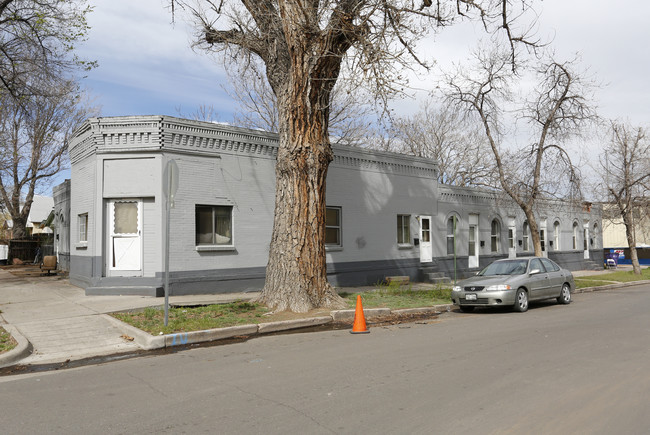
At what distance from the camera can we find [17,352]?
311 inches

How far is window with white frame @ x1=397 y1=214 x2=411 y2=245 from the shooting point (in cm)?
2125

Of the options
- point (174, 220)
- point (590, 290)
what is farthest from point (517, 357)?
point (590, 290)

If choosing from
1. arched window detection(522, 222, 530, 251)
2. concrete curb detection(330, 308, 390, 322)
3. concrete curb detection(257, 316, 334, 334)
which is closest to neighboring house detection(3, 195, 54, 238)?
arched window detection(522, 222, 530, 251)

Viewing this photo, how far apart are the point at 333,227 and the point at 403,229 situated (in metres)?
4.12

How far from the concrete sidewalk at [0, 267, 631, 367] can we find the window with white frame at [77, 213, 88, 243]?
1.87 m

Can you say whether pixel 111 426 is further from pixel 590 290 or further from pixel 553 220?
pixel 553 220

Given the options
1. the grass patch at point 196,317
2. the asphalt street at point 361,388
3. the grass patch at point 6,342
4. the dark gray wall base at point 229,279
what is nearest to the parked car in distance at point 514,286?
the asphalt street at point 361,388

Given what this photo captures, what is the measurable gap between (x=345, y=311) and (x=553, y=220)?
2428 centimetres

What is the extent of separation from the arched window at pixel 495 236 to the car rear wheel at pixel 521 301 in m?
14.3

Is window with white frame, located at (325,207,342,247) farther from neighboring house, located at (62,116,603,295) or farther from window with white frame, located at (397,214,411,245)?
window with white frame, located at (397,214,411,245)

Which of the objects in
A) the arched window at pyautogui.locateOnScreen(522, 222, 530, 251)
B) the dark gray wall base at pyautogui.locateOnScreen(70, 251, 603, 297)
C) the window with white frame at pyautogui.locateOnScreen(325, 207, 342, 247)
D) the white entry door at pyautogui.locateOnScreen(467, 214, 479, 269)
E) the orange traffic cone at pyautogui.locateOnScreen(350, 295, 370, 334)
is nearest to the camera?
the orange traffic cone at pyautogui.locateOnScreen(350, 295, 370, 334)

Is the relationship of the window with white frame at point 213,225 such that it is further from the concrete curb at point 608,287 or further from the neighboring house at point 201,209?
the concrete curb at point 608,287

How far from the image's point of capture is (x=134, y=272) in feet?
47.8

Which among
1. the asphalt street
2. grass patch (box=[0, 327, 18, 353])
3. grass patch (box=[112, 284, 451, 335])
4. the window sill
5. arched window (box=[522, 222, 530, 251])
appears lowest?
the asphalt street
